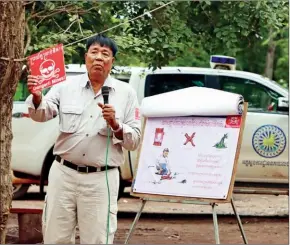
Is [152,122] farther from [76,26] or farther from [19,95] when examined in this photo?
[19,95]

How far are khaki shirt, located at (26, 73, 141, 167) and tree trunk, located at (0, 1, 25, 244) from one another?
72 centimetres

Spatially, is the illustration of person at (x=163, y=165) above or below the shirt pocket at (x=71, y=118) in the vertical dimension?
below

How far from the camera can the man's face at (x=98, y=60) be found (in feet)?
16.8

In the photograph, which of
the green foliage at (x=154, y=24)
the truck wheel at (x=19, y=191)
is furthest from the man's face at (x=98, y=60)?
the truck wheel at (x=19, y=191)

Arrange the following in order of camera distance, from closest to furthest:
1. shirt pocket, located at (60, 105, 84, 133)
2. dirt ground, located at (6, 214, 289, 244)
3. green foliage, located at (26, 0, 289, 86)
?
1. shirt pocket, located at (60, 105, 84, 133)
2. green foliage, located at (26, 0, 289, 86)
3. dirt ground, located at (6, 214, 289, 244)

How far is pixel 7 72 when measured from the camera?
5.80m

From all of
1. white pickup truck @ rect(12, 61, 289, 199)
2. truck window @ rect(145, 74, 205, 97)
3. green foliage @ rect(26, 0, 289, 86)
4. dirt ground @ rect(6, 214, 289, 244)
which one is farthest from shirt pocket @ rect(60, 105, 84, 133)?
truck window @ rect(145, 74, 205, 97)

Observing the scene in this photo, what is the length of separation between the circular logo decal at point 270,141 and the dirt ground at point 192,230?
2.96 ft

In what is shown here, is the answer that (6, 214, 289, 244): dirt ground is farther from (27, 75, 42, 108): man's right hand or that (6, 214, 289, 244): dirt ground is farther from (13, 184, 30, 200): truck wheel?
(27, 75, 42, 108): man's right hand

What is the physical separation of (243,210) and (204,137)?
4.82 metres

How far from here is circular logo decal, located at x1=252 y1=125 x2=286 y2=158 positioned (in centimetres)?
990

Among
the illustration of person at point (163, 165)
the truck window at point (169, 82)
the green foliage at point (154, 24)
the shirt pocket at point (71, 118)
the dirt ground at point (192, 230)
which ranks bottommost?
the dirt ground at point (192, 230)

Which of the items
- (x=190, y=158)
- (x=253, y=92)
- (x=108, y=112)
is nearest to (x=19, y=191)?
(x=253, y=92)

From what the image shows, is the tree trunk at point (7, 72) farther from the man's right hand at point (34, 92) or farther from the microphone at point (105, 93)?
the microphone at point (105, 93)
